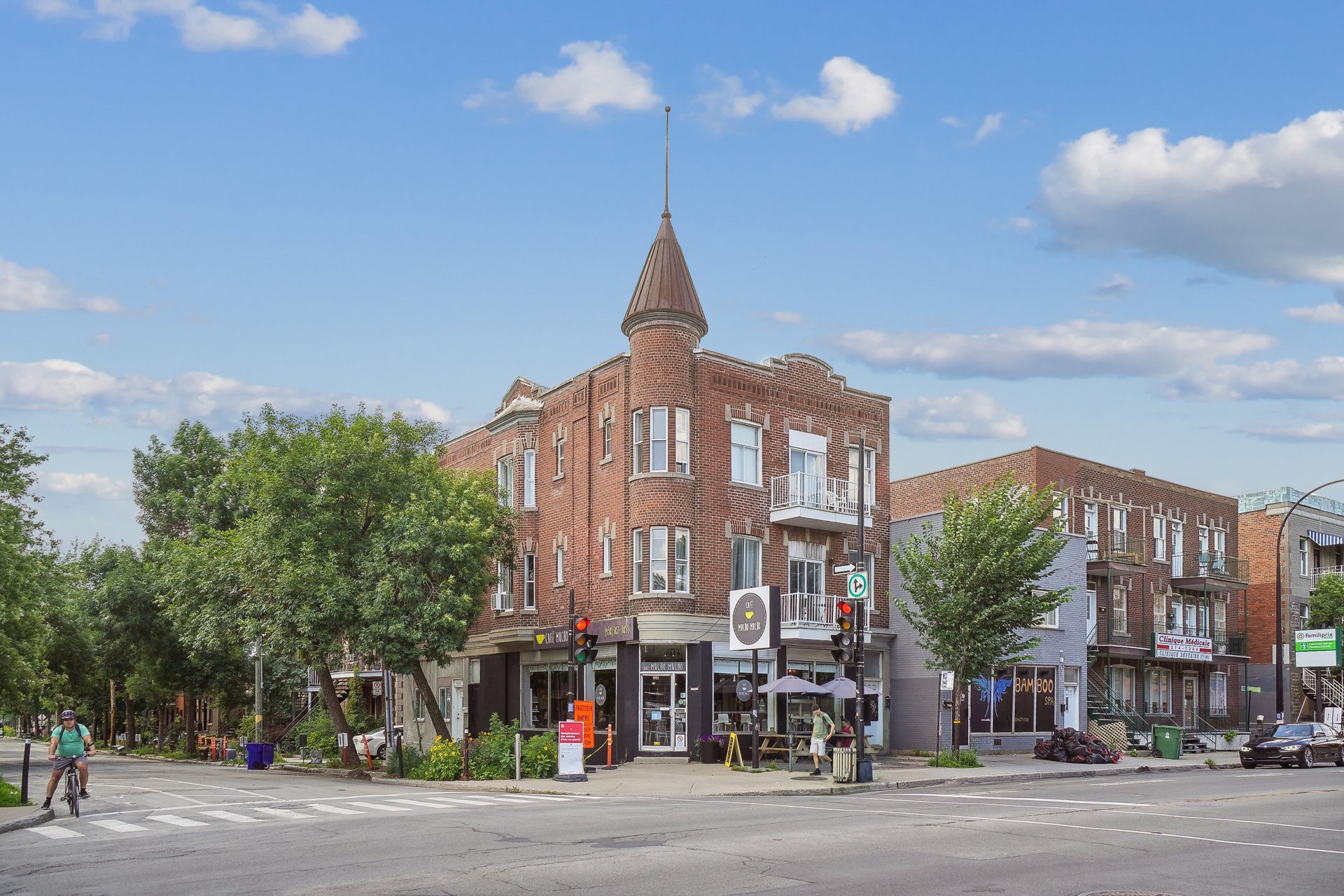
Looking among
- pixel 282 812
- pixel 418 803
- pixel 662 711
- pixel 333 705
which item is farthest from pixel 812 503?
pixel 282 812

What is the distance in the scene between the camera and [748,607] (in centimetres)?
3067

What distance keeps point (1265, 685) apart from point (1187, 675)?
7.84 metres

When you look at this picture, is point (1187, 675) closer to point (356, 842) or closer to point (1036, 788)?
point (1036, 788)

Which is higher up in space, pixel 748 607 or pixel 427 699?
pixel 748 607

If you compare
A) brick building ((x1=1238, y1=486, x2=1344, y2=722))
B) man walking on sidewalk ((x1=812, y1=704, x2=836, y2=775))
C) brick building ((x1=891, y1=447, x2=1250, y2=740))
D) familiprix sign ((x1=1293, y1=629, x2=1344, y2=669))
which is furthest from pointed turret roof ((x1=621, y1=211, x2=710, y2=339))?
brick building ((x1=1238, y1=486, x2=1344, y2=722))

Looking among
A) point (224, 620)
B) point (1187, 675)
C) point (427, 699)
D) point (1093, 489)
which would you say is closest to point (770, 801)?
point (427, 699)

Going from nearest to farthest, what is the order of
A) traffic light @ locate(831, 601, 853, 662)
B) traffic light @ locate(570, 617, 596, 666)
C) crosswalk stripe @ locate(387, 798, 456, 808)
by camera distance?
crosswalk stripe @ locate(387, 798, 456, 808) < traffic light @ locate(570, 617, 596, 666) < traffic light @ locate(831, 601, 853, 662)

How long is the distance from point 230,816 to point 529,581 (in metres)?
22.3

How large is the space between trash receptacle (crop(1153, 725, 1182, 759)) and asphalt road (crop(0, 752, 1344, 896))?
1668 centimetres

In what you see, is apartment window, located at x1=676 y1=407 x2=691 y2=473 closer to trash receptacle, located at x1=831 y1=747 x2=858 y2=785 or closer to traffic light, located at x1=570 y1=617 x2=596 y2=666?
traffic light, located at x1=570 y1=617 x2=596 y2=666

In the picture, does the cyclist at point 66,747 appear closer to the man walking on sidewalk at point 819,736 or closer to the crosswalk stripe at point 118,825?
the crosswalk stripe at point 118,825

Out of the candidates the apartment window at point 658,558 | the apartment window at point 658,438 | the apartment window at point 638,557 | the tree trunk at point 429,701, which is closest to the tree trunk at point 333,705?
the tree trunk at point 429,701

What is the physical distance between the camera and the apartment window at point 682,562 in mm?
35500

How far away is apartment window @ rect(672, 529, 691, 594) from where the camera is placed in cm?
3550
